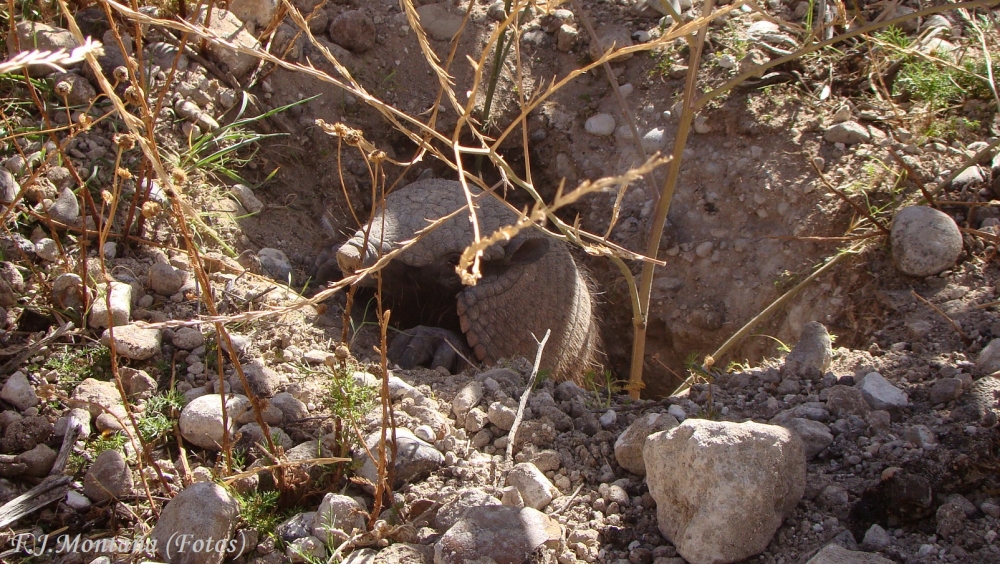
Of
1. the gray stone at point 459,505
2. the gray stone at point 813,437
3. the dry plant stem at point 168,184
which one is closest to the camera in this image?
the dry plant stem at point 168,184

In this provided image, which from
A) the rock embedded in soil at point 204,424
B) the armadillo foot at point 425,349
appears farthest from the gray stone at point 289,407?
the armadillo foot at point 425,349

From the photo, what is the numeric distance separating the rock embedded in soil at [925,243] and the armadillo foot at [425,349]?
1905 millimetres

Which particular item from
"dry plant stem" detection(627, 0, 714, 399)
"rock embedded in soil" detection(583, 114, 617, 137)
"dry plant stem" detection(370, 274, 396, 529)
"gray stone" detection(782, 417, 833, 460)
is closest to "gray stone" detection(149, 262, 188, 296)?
"dry plant stem" detection(370, 274, 396, 529)

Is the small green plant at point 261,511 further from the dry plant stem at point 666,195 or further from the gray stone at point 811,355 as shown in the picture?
the gray stone at point 811,355

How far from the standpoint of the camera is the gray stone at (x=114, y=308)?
2.42m

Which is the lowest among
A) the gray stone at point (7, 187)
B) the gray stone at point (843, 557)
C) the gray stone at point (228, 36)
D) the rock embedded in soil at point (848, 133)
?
the gray stone at point (843, 557)

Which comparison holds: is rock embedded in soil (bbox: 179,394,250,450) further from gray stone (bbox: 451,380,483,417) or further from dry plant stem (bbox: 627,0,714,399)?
dry plant stem (bbox: 627,0,714,399)

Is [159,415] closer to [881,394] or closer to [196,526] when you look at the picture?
[196,526]

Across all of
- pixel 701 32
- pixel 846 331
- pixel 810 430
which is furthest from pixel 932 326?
pixel 701 32

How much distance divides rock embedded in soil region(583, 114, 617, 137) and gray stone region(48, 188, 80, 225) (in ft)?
8.85

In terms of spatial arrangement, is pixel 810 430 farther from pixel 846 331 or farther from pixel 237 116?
pixel 237 116

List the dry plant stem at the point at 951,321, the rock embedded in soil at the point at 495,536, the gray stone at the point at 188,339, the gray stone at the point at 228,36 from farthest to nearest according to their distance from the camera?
the gray stone at the point at 228,36 < the dry plant stem at the point at 951,321 < the gray stone at the point at 188,339 < the rock embedded in soil at the point at 495,536

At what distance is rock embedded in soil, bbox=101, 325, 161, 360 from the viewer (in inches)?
92.0

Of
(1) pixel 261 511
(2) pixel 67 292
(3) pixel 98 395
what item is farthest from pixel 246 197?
(1) pixel 261 511
